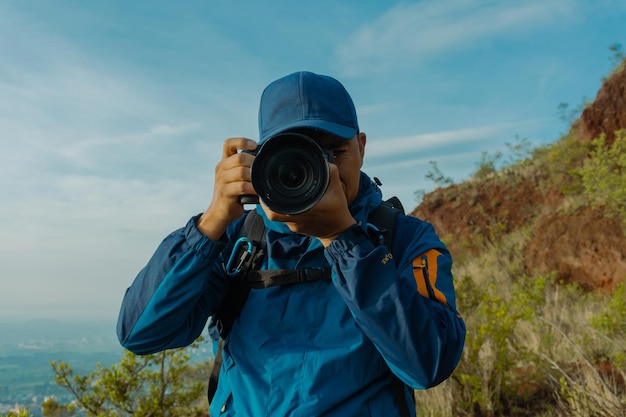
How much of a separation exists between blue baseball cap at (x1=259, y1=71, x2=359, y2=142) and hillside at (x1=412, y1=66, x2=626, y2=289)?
28.2ft

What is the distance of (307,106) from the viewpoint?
1674mm

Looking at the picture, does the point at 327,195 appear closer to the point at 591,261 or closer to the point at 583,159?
the point at 591,261

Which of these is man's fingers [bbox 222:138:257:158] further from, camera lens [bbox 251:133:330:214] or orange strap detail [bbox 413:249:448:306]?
orange strap detail [bbox 413:249:448:306]

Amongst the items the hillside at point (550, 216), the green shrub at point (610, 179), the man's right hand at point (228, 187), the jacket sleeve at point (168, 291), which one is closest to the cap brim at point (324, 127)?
the man's right hand at point (228, 187)

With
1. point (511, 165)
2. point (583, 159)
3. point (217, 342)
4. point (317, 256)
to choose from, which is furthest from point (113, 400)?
point (511, 165)

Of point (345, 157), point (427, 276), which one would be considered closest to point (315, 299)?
point (427, 276)

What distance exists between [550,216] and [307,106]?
10.7m

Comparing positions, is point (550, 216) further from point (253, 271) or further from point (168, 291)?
point (168, 291)

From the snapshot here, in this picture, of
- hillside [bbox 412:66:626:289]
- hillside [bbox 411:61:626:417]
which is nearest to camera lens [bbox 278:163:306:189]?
hillside [bbox 411:61:626:417]

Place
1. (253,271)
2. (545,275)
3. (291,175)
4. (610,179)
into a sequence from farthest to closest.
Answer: (545,275)
(610,179)
(253,271)
(291,175)

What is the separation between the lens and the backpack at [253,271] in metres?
1.55

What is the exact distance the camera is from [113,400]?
3.89 m

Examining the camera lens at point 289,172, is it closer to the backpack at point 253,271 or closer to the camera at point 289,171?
the camera at point 289,171

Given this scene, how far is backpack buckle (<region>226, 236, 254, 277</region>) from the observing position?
64.0 inches
